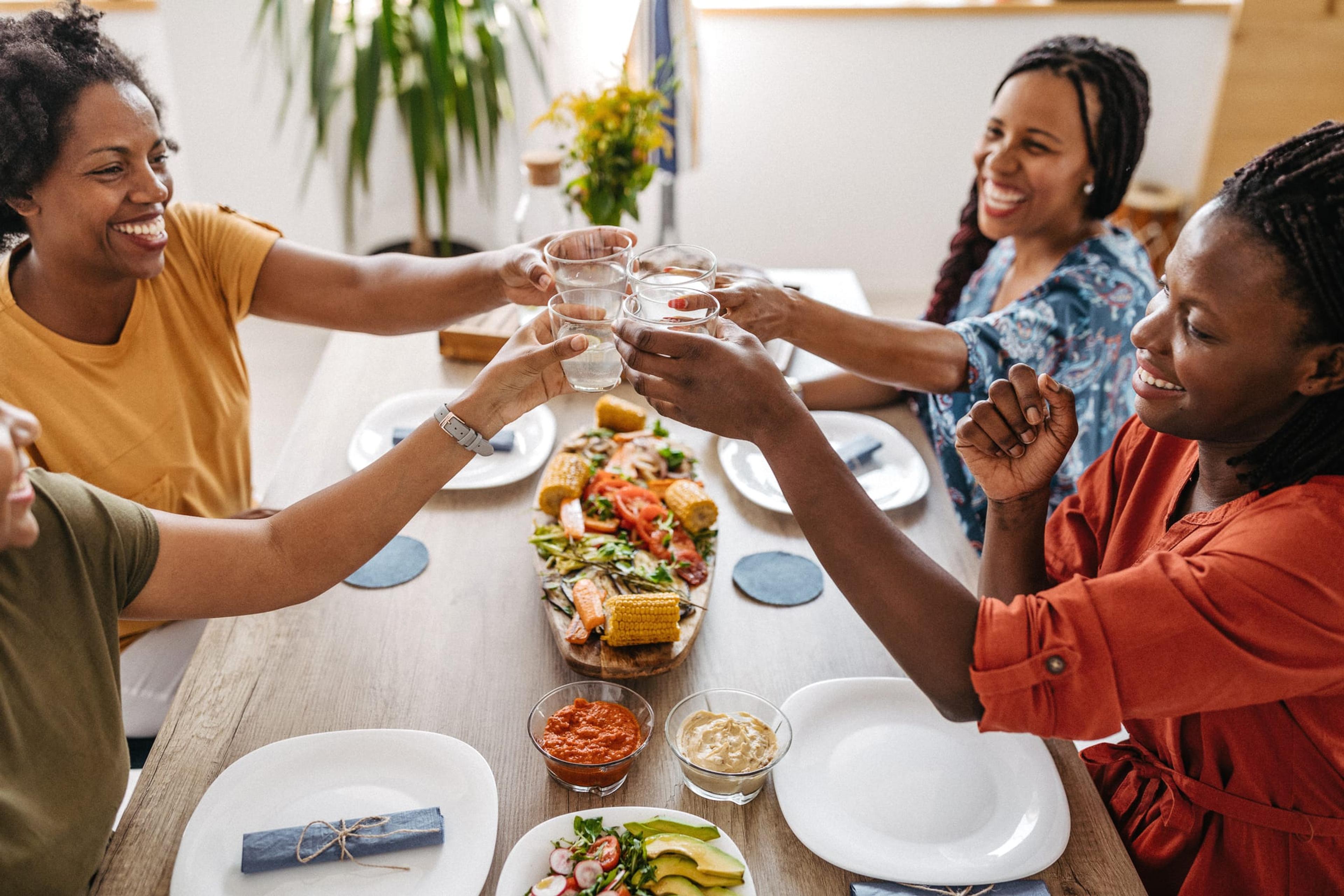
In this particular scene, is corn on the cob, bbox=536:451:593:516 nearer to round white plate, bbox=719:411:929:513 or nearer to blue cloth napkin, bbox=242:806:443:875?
round white plate, bbox=719:411:929:513

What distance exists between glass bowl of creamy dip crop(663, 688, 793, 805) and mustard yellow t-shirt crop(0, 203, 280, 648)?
1147 millimetres

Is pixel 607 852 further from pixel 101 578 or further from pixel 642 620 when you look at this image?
pixel 101 578

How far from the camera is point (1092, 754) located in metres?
1.52

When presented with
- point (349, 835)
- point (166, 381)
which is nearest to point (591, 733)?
point (349, 835)

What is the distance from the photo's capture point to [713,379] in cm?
130

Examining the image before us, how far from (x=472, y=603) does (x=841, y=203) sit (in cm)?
394

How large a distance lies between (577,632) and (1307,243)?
109 centimetres

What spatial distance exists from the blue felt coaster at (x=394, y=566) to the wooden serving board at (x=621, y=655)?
12.7 inches

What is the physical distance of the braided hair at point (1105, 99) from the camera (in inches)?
85.3

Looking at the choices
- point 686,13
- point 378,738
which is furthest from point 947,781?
point 686,13

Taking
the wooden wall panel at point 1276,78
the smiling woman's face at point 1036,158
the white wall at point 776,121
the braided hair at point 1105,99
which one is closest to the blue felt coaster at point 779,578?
the smiling woman's face at point 1036,158

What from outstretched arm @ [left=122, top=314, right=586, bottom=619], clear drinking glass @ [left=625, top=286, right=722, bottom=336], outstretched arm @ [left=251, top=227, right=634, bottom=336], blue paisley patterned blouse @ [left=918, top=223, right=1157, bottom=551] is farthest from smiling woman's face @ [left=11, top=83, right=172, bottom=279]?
blue paisley patterned blouse @ [left=918, top=223, right=1157, bottom=551]

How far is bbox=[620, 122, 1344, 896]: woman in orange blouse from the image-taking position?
112 cm

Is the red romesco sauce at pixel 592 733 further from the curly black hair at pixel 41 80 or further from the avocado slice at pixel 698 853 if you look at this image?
the curly black hair at pixel 41 80
